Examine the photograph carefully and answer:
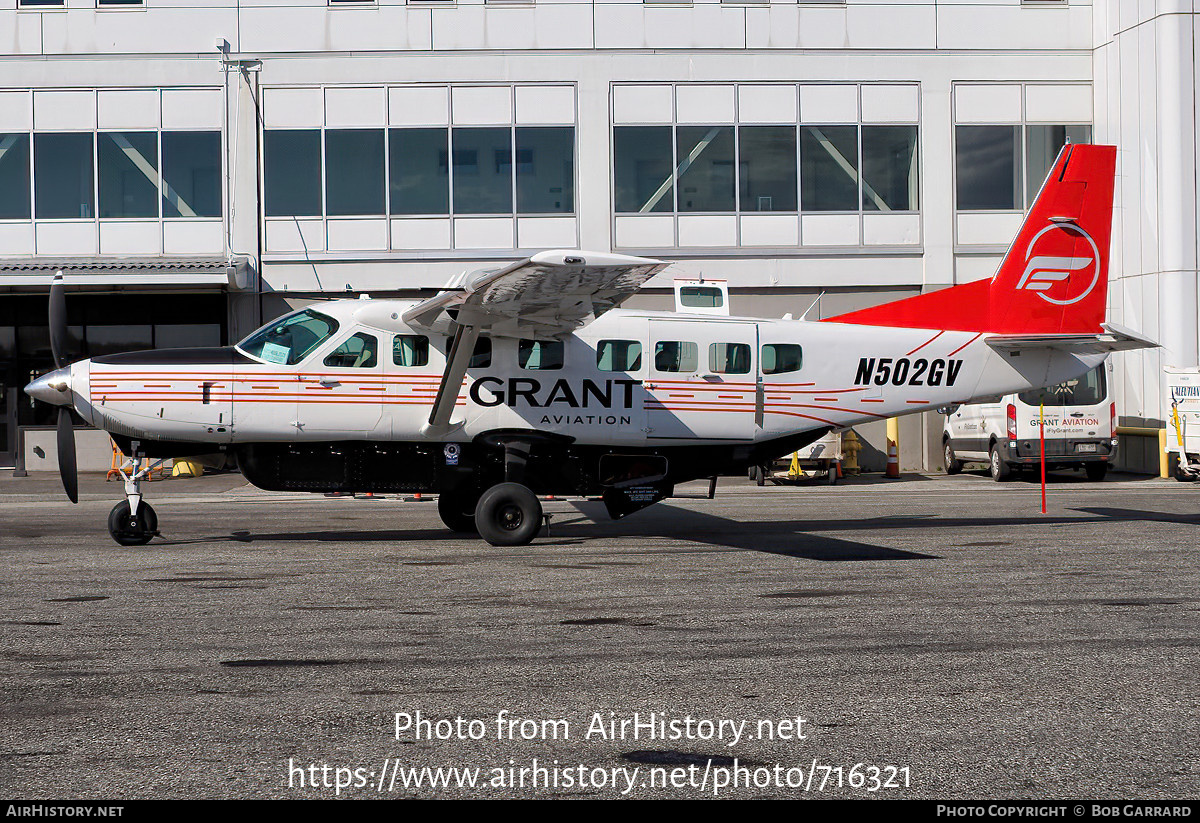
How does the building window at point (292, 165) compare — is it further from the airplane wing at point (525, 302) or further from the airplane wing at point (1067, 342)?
the airplane wing at point (1067, 342)

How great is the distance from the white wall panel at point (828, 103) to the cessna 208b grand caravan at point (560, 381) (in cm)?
1543

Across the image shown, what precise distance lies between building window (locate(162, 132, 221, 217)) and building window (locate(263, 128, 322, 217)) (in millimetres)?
1277

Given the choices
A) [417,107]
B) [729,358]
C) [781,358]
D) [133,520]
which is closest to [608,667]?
[729,358]

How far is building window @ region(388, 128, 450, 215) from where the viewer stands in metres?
29.9

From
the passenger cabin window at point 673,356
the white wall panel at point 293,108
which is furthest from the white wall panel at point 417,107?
the passenger cabin window at point 673,356

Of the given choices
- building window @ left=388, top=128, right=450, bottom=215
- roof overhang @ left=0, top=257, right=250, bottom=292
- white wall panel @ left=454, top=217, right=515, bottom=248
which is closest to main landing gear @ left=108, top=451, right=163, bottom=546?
roof overhang @ left=0, top=257, right=250, bottom=292

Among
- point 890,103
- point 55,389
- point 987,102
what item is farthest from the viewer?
point 987,102

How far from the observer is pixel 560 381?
14117 millimetres

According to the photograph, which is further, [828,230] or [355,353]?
[828,230]

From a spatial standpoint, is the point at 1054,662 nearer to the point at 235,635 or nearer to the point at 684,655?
the point at 684,655

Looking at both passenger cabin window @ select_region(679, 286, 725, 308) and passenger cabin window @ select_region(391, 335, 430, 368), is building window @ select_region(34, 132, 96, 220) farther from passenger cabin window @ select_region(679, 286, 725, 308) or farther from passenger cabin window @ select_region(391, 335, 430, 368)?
passenger cabin window @ select_region(679, 286, 725, 308)

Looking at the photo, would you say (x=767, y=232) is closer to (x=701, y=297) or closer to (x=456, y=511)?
(x=701, y=297)

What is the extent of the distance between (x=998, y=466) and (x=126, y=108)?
75.4 feet

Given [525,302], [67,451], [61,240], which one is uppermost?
[61,240]
